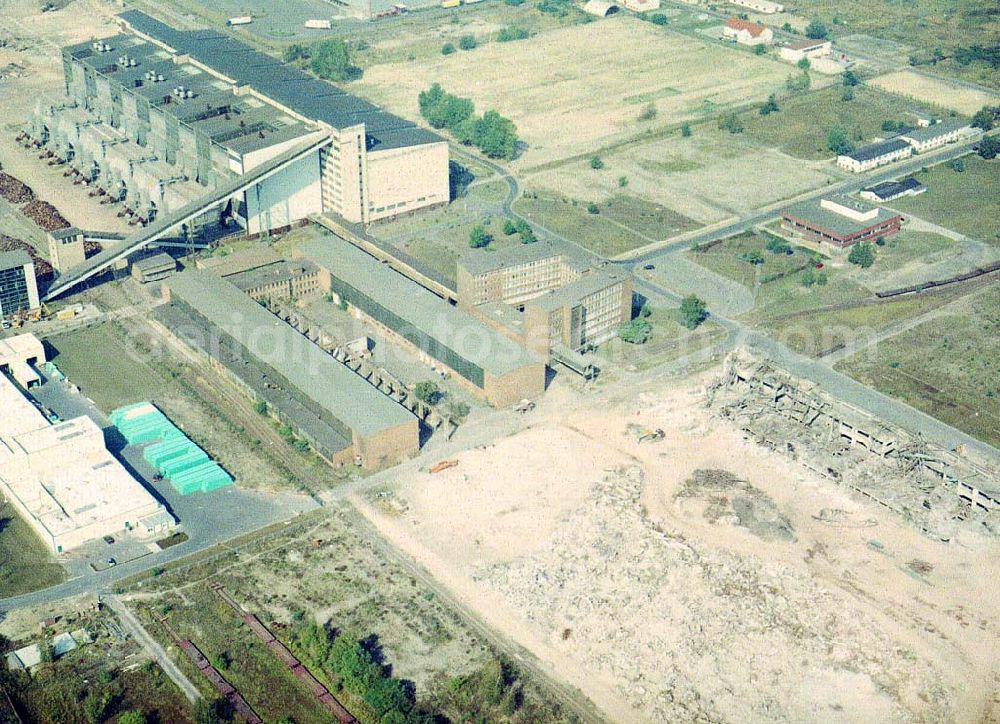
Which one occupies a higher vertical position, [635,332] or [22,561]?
[635,332]

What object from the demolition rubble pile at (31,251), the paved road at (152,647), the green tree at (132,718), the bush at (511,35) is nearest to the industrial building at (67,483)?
the paved road at (152,647)

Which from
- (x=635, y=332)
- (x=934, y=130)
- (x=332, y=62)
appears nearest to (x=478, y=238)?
(x=635, y=332)

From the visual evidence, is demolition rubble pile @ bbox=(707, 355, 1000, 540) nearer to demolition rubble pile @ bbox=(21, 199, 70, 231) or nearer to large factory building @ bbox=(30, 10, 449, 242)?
large factory building @ bbox=(30, 10, 449, 242)

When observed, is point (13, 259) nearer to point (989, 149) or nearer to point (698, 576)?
point (698, 576)

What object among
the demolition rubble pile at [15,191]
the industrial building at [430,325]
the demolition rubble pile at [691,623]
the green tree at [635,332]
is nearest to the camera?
the demolition rubble pile at [691,623]

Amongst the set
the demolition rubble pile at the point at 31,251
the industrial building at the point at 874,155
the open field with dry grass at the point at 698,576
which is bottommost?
the open field with dry grass at the point at 698,576

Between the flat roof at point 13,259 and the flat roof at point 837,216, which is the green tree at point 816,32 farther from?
the flat roof at point 13,259
